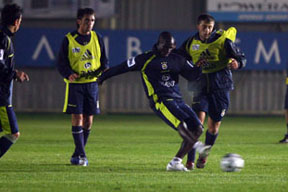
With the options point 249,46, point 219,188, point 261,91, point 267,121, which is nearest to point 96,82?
point 219,188

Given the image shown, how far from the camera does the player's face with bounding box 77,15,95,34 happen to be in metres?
10.4

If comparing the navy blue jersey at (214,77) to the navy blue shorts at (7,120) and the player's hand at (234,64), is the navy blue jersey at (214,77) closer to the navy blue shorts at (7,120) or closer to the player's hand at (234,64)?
the player's hand at (234,64)

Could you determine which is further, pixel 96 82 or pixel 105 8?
pixel 105 8

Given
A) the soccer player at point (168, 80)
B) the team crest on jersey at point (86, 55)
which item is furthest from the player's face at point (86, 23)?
the soccer player at point (168, 80)

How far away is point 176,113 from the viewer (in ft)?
31.5

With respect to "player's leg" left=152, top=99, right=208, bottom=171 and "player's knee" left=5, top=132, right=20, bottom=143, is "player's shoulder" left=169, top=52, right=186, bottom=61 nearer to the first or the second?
"player's leg" left=152, top=99, right=208, bottom=171

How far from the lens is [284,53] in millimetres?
23797

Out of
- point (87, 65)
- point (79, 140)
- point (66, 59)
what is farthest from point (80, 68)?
point (79, 140)

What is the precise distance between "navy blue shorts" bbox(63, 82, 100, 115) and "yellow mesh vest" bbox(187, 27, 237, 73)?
148 centimetres

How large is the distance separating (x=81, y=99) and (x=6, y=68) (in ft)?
5.44

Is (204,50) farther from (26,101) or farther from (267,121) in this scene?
(26,101)

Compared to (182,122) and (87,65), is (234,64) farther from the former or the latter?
(87,65)

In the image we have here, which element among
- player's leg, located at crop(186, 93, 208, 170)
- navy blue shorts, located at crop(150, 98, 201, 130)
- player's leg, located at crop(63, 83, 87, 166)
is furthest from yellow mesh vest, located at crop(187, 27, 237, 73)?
player's leg, located at crop(63, 83, 87, 166)

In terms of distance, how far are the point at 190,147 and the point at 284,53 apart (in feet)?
48.5
